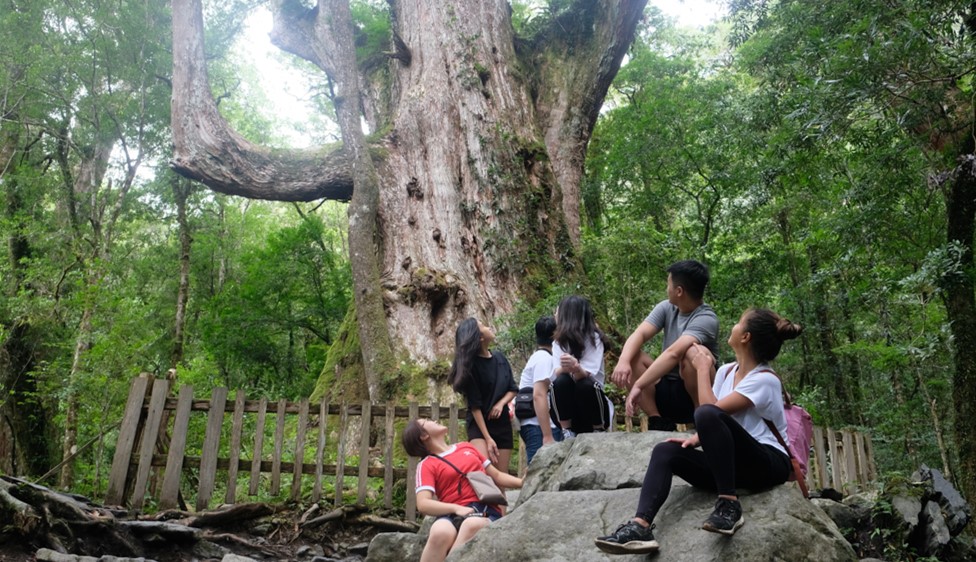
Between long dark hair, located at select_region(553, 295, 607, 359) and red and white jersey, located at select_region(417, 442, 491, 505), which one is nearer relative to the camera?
red and white jersey, located at select_region(417, 442, 491, 505)

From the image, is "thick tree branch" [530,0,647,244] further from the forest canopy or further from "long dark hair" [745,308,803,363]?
→ "long dark hair" [745,308,803,363]

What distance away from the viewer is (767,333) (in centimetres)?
310

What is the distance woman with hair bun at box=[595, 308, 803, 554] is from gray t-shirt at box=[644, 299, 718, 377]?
59 centimetres

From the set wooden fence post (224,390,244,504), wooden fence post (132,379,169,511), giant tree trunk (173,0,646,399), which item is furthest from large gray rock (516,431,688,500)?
giant tree trunk (173,0,646,399)

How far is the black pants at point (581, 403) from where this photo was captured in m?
4.36

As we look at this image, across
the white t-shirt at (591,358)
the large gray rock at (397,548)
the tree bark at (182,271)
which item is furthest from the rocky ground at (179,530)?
the tree bark at (182,271)

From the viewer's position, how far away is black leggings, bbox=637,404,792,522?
9.21 feet

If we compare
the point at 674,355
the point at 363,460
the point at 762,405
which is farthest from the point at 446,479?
the point at 363,460

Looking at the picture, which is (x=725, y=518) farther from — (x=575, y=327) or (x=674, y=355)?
(x=575, y=327)

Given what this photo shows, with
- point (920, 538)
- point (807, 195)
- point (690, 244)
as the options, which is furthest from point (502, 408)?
point (807, 195)

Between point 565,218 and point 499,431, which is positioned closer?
point 499,431

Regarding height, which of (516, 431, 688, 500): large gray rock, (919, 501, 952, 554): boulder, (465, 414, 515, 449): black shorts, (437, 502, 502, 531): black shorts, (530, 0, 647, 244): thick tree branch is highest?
(530, 0, 647, 244): thick tree branch

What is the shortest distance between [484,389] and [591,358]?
34.5 inches

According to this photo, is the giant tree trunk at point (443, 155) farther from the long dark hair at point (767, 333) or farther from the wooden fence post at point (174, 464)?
the long dark hair at point (767, 333)
